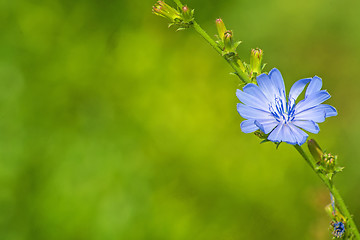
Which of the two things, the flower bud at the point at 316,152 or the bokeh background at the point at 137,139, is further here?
the bokeh background at the point at 137,139

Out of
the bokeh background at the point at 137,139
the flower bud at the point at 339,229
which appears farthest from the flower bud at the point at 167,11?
the bokeh background at the point at 137,139

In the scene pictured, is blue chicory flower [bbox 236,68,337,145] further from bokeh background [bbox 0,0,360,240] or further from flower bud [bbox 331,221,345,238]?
bokeh background [bbox 0,0,360,240]

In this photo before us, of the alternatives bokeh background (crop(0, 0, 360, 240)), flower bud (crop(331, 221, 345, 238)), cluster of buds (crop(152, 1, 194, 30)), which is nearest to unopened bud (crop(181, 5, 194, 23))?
cluster of buds (crop(152, 1, 194, 30))

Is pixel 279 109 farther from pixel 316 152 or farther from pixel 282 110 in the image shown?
A: pixel 316 152

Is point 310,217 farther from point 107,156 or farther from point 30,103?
point 30,103

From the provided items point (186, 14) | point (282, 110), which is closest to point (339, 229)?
point (282, 110)

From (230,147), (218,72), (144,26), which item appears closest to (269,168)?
(230,147)

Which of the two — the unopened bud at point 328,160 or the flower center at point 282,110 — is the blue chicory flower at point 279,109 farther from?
the unopened bud at point 328,160
